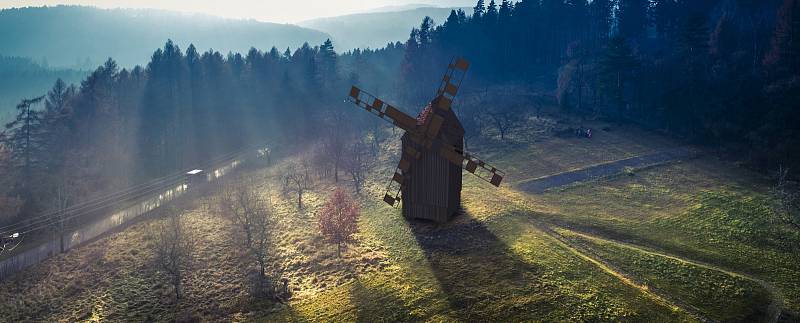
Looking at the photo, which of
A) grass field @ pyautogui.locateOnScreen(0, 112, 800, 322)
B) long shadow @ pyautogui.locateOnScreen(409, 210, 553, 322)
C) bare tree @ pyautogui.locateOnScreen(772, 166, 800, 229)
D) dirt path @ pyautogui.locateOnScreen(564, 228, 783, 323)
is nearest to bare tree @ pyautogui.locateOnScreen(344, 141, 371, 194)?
grass field @ pyautogui.locateOnScreen(0, 112, 800, 322)

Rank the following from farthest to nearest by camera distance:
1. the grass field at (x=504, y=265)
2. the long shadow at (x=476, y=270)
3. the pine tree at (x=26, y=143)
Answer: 1. the pine tree at (x=26, y=143)
2. the grass field at (x=504, y=265)
3. the long shadow at (x=476, y=270)

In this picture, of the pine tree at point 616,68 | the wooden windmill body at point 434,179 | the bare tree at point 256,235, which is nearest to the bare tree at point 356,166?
the bare tree at point 256,235

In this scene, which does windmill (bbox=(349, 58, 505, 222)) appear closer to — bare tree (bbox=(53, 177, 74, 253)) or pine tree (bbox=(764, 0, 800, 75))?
bare tree (bbox=(53, 177, 74, 253))

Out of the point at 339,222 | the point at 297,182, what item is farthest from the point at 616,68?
the point at 339,222

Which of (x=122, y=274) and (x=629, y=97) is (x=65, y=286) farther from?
(x=629, y=97)

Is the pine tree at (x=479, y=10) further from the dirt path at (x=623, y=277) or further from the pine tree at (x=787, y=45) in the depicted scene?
the dirt path at (x=623, y=277)

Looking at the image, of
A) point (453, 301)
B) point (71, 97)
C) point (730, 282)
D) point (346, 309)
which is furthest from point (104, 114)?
point (730, 282)
